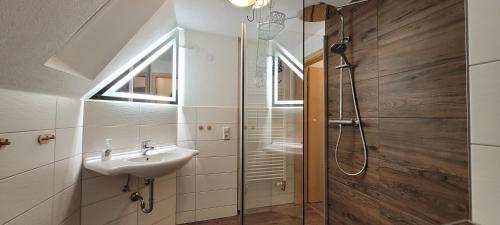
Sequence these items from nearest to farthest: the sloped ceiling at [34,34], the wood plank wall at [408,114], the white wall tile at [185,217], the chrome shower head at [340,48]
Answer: the sloped ceiling at [34,34], the wood plank wall at [408,114], the chrome shower head at [340,48], the white wall tile at [185,217]

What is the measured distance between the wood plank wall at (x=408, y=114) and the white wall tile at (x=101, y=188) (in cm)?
183

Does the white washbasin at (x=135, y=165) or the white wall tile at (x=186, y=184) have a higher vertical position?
the white washbasin at (x=135, y=165)

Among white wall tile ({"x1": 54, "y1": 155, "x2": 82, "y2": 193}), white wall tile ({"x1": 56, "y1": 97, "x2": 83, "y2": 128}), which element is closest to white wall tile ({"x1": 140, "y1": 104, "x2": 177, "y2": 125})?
white wall tile ({"x1": 56, "y1": 97, "x2": 83, "y2": 128})

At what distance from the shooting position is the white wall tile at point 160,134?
74.3 inches

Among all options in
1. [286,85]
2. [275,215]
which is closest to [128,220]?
[275,215]

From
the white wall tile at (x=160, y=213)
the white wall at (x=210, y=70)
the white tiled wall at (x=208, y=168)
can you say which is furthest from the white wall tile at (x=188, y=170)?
the white wall at (x=210, y=70)

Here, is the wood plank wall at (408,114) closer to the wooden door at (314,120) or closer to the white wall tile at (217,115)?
the wooden door at (314,120)

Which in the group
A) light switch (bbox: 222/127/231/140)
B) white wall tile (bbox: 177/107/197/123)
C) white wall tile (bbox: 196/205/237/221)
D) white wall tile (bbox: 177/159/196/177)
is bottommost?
white wall tile (bbox: 196/205/237/221)

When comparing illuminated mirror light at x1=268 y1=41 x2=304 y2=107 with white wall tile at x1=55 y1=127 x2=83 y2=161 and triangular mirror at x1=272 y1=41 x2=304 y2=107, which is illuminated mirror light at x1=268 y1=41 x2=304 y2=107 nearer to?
triangular mirror at x1=272 y1=41 x2=304 y2=107

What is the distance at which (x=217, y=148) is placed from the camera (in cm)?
232

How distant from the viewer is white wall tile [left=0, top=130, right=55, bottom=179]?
0.90 metres

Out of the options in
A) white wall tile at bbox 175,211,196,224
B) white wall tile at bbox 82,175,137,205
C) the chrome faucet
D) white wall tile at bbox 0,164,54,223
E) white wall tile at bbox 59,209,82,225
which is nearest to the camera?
white wall tile at bbox 0,164,54,223

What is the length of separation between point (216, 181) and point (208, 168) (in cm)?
18

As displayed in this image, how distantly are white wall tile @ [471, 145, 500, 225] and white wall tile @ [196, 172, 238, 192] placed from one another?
6.73 ft
